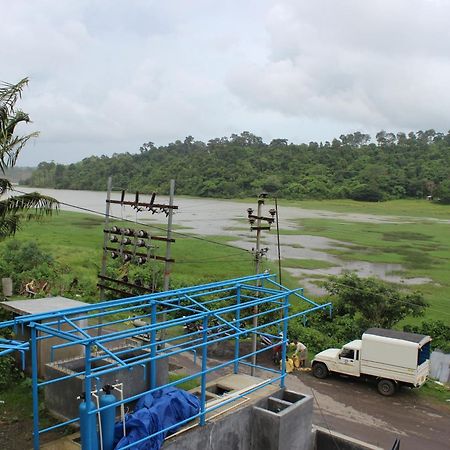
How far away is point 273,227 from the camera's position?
5800 centimetres

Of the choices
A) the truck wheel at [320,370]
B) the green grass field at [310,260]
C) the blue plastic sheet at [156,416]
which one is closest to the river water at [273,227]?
the green grass field at [310,260]

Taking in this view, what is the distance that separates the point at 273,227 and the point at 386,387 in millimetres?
42034

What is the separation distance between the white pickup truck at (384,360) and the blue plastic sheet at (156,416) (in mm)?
10408

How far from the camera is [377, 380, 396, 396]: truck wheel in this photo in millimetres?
16172

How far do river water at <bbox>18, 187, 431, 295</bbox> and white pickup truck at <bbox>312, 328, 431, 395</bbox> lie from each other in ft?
29.0

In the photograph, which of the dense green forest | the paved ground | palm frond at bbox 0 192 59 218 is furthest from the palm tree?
the dense green forest

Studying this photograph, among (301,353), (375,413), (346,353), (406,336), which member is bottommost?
(375,413)

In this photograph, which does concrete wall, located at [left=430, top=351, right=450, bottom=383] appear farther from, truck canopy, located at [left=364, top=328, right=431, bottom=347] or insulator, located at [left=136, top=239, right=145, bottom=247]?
insulator, located at [left=136, top=239, right=145, bottom=247]

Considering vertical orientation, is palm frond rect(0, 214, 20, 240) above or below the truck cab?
above

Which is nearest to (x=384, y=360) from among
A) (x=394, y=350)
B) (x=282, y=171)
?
(x=394, y=350)

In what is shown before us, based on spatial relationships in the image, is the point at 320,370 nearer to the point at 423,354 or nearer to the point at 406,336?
the point at 406,336

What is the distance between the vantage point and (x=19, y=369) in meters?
10.3

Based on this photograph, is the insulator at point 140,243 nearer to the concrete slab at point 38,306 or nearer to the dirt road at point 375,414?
the concrete slab at point 38,306

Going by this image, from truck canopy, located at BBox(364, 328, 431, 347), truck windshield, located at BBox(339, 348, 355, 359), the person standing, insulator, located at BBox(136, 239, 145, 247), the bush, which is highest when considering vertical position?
insulator, located at BBox(136, 239, 145, 247)
